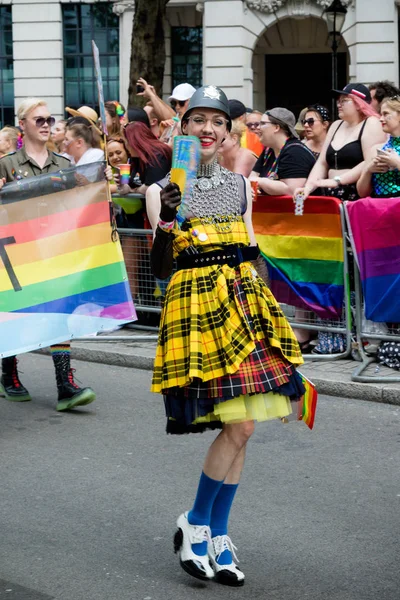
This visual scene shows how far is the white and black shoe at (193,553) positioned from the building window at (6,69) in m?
24.2

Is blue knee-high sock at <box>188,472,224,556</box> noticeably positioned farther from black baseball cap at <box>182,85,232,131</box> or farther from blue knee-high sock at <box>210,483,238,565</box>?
black baseball cap at <box>182,85,232,131</box>

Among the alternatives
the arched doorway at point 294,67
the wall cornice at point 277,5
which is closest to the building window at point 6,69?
the arched doorway at point 294,67

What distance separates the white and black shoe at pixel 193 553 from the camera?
15.0 feet

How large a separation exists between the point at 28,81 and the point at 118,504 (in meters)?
23.1

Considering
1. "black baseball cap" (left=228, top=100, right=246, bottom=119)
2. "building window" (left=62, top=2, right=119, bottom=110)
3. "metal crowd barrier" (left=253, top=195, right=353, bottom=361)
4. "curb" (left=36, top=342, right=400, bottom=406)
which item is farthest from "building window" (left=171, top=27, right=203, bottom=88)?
"curb" (left=36, top=342, right=400, bottom=406)

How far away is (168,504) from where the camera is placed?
561 centimetres

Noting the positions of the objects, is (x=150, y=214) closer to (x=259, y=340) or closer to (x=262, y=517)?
(x=259, y=340)

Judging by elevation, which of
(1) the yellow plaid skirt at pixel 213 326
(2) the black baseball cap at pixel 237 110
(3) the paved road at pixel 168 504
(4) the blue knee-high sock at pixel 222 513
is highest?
(2) the black baseball cap at pixel 237 110

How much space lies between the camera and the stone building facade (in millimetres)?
25266

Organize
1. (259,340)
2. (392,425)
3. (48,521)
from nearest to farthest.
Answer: (259,340)
(48,521)
(392,425)

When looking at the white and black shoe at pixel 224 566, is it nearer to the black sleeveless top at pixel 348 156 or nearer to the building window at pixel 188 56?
the black sleeveless top at pixel 348 156

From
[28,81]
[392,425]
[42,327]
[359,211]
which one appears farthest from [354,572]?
[28,81]

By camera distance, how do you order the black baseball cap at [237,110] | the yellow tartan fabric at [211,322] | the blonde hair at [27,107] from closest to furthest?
the yellow tartan fabric at [211,322] → the blonde hair at [27,107] → the black baseball cap at [237,110]

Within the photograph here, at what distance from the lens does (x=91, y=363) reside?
950 centimetres
